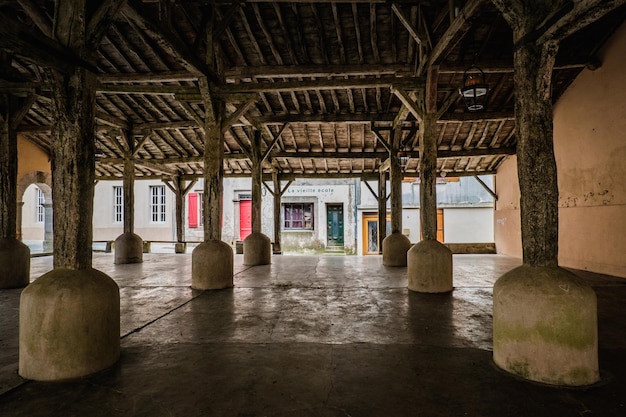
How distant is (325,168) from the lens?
16719mm

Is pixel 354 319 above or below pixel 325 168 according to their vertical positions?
below

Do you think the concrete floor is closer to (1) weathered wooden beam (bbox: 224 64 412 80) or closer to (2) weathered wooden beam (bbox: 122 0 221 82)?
(2) weathered wooden beam (bbox: 122 0 221 82)

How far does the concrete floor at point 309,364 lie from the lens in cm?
251

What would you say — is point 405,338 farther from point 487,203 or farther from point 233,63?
point 487,203

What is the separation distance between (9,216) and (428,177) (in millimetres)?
8300

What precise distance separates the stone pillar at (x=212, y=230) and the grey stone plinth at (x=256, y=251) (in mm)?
3563

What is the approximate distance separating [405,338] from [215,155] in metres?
5.11

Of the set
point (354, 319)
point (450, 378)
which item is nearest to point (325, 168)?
point (354, 319)

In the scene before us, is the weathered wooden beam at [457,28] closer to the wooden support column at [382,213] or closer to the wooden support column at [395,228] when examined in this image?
the wooden support column at [395,228]

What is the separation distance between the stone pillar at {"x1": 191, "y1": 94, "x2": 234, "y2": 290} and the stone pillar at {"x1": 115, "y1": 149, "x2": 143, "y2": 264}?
17.2 ft

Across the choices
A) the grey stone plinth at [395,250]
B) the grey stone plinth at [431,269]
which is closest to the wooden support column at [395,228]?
the grey stone plinth at [395,250]

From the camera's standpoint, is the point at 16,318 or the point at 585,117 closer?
the point at 16,318

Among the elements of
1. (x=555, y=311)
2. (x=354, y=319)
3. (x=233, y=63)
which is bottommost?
(x=354, y=319)

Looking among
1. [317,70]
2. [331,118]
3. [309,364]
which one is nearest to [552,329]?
[309,364]
